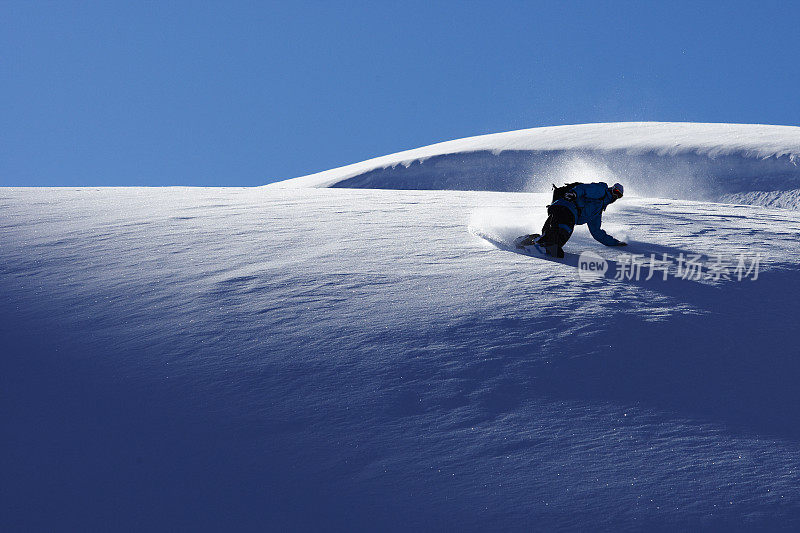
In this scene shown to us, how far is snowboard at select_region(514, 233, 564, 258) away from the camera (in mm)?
5366

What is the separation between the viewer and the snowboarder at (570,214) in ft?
17.7

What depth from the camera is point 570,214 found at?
18.0 ft

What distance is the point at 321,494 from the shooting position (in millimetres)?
2420

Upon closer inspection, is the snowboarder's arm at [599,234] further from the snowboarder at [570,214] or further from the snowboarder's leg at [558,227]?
the snowboarder's leg at [558,227]

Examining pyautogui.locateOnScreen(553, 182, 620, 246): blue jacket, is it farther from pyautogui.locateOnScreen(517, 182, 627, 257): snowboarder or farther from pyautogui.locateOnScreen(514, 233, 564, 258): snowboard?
pyautogui.locateOnScreen(514, 233, 564, 258): snowboard

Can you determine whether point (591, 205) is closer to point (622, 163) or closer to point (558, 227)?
point (558, 227)

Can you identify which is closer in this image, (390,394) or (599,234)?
(390,394)

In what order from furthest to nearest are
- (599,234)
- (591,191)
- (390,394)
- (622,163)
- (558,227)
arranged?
(622,163) < (599,234) < (591,191) < (558,227) < (390,394)

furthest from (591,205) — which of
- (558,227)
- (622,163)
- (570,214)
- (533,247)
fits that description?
(622,163)

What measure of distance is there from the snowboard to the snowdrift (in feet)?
22.1

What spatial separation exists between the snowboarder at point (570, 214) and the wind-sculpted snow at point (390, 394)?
0.84ft

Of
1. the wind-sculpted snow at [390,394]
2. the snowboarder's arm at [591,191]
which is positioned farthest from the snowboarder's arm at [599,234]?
the wind-sculpted snow at [390,394]

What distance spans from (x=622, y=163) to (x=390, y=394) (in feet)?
39.6

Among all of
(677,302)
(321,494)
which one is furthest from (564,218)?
(321,494)
